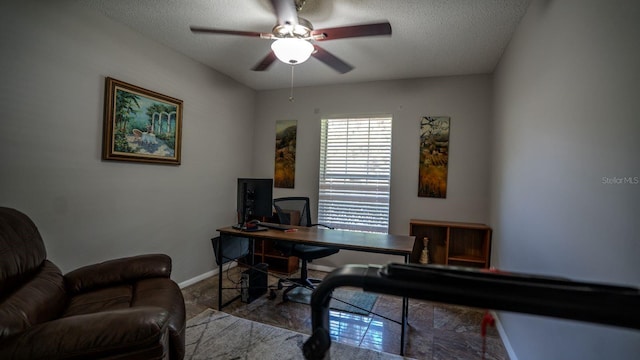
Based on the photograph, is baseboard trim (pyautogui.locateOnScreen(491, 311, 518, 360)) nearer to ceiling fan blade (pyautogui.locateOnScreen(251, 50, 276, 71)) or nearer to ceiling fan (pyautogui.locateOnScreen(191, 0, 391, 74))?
ceiling fan (pyautogui.locateOnScreen(191, 0, 391, 74))

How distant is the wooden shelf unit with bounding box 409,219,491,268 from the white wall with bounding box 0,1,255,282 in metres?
2.62

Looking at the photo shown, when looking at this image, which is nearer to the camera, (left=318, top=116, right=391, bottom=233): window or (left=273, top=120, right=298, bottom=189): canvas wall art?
(left=318, top=116, right=391, bottom=233): window

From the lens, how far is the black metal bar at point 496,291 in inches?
17.7

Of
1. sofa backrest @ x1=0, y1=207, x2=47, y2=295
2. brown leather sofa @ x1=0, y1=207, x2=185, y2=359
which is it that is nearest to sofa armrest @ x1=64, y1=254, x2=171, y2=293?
brown leather sofa @ x1=0, y1=207, x2=185, y2=359

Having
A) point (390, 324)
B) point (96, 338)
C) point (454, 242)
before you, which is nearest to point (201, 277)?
point (390, 324)

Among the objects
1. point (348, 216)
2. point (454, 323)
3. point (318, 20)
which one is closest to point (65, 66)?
point (318, 20)

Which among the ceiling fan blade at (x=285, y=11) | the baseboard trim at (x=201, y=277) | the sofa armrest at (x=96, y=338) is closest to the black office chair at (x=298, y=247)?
the baseboard trim at (x=201, y=277)

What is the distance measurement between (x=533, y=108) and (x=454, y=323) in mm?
1865

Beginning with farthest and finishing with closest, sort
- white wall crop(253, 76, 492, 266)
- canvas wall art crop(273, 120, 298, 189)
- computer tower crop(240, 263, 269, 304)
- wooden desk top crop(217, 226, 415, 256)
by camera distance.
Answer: canvas wall art crop(273, 120, 298, 189)
white wall crop(253, 76, 492, 266)
computer tower crop(240, 263, 269, 304)
wooden desk top crop(217, 226, 415, 256)

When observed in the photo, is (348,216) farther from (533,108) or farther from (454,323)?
(533,108)

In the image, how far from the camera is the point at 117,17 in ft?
7.80

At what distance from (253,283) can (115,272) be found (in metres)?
1.29

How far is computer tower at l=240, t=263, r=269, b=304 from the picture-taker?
9.45ft

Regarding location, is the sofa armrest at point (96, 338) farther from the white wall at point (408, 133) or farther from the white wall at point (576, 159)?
the white wall at point (408, 133)
